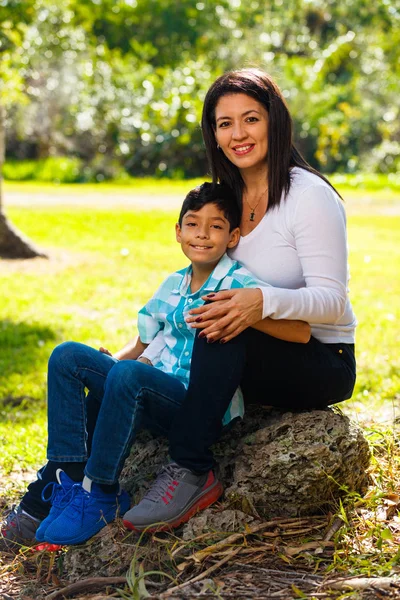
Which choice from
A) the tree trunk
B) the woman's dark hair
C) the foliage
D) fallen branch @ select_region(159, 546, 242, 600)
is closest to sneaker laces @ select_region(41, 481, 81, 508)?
fallen branch @ select_region(159, 546, 242, 600)

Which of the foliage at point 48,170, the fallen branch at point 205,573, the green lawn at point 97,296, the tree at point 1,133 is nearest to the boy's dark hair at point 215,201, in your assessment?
the fallen branch at point 205,573

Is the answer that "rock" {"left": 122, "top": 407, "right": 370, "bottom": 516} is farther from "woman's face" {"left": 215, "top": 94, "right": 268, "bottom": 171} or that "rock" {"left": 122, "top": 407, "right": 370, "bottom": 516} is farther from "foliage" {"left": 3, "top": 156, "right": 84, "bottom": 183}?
"foliage" {"left": 3, "top": 156, "right": 84, "bottom": 183}

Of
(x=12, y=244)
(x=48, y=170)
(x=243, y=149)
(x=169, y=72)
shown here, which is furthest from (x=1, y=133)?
(x=48, y=170)

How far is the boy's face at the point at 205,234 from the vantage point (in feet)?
10.00

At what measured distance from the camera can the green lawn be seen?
505cm

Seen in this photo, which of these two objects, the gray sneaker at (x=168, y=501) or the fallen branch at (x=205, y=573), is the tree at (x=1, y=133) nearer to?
the gray sneaker at (x=168, y=501)

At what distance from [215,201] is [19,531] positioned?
133 cm

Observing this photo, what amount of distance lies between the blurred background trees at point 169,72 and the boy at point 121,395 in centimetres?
93

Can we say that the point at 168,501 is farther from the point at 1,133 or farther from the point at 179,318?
the point at 1,133

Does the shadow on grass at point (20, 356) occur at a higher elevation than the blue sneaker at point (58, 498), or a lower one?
lower

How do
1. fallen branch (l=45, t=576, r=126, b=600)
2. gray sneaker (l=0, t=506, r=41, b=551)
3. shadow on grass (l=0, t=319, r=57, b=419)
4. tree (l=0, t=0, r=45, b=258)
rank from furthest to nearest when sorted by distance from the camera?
tree (l=0, t=0, r=45, b=258) < shadow on grass (l=0, t=319, r=57, b=419) < gray sneaker (l=0, t=506, r=41, b=551) < fallen branch (l=45, t=576, r=126, b=600)

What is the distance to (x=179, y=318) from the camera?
304 centimetres

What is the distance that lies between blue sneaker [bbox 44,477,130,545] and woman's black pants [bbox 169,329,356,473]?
0.93 ft

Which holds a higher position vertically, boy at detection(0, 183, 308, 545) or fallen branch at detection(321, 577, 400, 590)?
boy at detection(0, 183, 308, 545)
